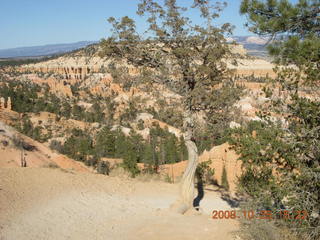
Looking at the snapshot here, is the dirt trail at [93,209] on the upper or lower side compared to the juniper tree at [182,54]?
lower

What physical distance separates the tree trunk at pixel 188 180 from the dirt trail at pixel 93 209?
1.53ft

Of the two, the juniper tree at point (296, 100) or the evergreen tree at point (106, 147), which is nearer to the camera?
the juniper tree at point (296, 100)

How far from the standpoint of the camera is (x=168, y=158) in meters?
36.6

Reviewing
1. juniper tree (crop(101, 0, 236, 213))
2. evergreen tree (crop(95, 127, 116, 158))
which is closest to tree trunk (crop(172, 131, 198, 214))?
juniper tree (crop(101, 0, 236, 213))

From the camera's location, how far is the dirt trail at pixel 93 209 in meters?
7.77

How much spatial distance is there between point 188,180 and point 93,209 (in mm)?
3098

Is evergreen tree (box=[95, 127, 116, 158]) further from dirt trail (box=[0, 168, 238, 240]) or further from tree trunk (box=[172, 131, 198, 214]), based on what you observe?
tree trunk (box=[172, 131, 198, 214])

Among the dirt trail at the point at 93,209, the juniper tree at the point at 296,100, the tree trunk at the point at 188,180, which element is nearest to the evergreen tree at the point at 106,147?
the dirt trail at the point at 93,209

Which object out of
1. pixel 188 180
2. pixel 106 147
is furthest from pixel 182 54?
pixel 106 147

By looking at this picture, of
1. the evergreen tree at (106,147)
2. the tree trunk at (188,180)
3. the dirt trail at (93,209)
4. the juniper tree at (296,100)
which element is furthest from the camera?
the evergreen tree at (106,147)

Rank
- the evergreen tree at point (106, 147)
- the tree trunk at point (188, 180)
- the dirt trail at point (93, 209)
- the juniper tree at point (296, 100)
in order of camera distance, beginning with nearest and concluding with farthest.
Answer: the juniper tree at point (296, 100), the dirt trail at point (93, 209), the tree trunk at point (188, 180), the evergreen tree at point (106, 147)

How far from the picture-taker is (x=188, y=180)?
955 cm

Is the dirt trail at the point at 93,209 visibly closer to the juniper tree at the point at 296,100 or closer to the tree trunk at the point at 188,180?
the tree trunk at the point at 188,180

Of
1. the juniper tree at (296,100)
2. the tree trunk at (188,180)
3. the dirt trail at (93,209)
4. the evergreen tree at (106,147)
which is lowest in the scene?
the evergreen tree at (106,147)
